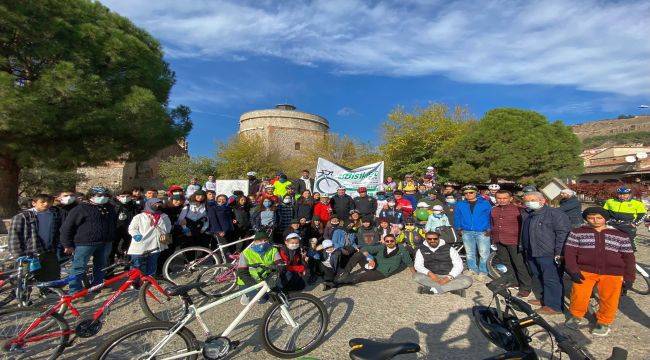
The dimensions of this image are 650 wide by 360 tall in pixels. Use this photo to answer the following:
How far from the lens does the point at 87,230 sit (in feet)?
17.2

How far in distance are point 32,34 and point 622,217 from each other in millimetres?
18752

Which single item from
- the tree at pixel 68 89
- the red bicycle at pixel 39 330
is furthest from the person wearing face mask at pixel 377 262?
the tree at pixel 68 89

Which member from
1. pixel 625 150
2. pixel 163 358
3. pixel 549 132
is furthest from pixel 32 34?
pixel 625 150

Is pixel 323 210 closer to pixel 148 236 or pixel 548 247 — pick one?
pixel 148 236

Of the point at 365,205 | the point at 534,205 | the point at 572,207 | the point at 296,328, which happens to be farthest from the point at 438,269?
the point at 296,328

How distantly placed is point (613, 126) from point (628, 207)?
376 feet

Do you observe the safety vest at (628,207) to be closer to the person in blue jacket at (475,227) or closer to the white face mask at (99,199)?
the person in blue jacket at (475,227)

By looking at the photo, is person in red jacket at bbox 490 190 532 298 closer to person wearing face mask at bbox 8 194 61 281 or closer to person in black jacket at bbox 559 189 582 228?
person in black jacket at bbox 559 189 582 228

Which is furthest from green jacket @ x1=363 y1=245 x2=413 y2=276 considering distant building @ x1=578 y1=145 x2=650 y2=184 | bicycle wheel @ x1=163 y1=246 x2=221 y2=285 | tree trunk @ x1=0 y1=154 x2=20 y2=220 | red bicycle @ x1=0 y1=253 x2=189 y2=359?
distant building @ x1=578 y1=145 x2=650 y2=184

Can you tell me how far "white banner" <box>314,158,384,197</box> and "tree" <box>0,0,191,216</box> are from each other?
9.01 m

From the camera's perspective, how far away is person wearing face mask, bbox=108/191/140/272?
6.82 metres

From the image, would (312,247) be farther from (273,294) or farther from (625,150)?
(625,150)

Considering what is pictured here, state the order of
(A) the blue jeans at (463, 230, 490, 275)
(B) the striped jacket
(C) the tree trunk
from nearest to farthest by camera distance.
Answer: (B) the striped jacket, (A) the blue jeans at (463, 230, 490, 275), (C) the tree trunk

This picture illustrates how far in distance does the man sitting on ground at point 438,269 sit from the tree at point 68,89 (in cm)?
1368
